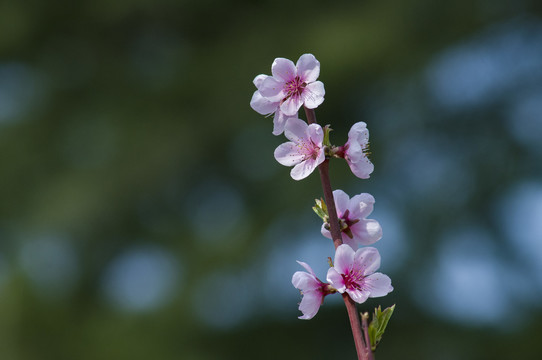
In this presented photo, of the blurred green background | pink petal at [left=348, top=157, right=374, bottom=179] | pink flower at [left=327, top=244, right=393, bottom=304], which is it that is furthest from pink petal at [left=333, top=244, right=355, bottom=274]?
the blurred green background

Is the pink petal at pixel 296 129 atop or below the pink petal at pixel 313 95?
below

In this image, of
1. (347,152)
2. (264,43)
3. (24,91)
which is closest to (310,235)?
(264,43)

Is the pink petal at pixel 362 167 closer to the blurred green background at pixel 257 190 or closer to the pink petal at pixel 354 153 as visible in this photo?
the pink petal at pixel 354 153

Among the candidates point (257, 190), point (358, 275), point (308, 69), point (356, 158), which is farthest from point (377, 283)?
point (257, 190)

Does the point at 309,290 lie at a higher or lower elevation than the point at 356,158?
lower

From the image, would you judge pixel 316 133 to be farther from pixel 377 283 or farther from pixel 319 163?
pixel 377 283

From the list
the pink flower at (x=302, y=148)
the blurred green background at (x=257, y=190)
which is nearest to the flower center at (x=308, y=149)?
the pink flower at (x=302, y=148)
